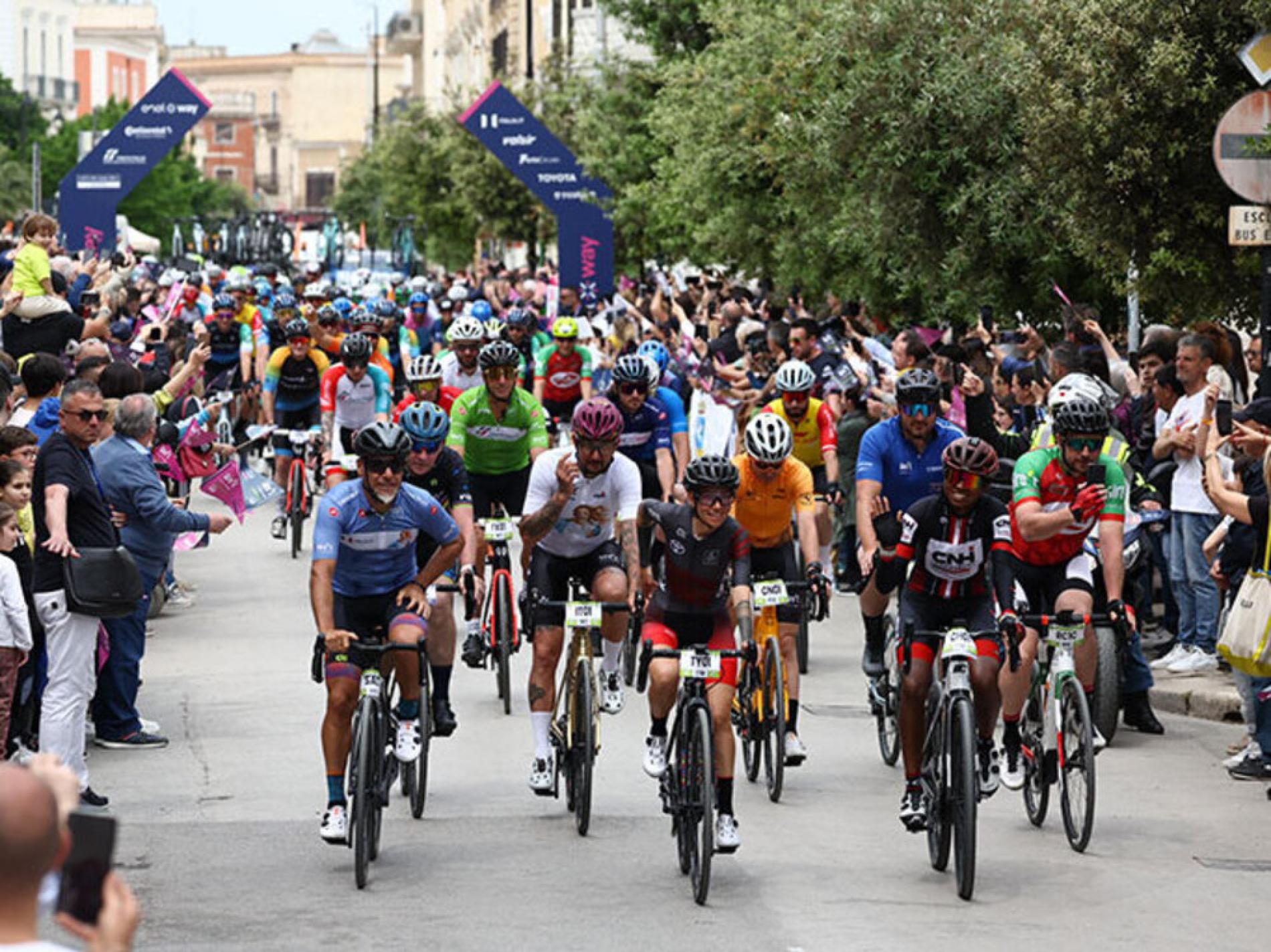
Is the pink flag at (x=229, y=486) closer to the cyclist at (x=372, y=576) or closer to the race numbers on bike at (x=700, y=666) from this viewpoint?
the cyclist at (x=372, y=576)

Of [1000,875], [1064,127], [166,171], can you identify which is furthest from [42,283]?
[166,171]

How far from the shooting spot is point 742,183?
96.7ft

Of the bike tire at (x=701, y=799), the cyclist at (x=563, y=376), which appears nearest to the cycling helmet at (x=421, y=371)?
the cyclist at (x=563, y=376)

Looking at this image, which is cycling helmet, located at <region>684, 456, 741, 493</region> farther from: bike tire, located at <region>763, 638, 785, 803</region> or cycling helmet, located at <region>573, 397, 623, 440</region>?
bike tire, located at <region>763, 638, 785, 803</region>

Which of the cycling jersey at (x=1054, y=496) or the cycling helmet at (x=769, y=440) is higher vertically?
the cycling helmet at (x=769, y=440)

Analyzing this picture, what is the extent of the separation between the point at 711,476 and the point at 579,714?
126 cm

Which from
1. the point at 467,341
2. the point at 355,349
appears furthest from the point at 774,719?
the point at 355,349

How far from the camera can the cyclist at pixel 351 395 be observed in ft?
65.7

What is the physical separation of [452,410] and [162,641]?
3.55 m

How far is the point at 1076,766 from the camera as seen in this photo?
34.3ft

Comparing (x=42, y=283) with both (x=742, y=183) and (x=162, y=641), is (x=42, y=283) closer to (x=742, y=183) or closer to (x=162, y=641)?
(x=162, y=641)

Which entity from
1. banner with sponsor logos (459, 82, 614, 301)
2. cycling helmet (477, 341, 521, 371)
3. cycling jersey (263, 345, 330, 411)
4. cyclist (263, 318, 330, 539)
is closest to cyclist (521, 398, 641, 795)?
cycling helmet (477, 341, 521, 371)

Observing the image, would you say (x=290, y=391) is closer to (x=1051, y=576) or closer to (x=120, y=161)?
(x=1051, y=576)

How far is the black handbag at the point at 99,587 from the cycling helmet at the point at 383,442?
4.96ft
